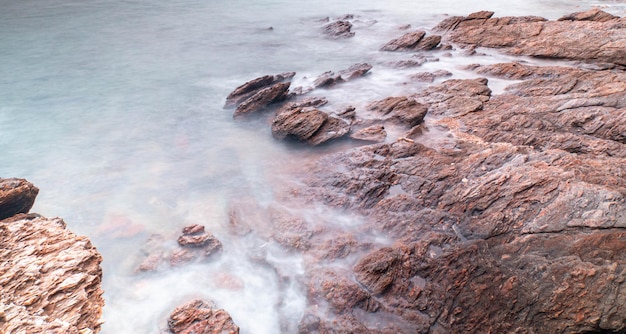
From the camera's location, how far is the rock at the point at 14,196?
6340mm

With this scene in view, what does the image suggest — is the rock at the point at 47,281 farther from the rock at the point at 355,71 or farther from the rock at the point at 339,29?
the rock at the point at 339,29

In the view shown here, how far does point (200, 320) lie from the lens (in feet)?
18.3

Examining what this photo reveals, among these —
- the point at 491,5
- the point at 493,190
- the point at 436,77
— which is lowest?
the point at 491,5

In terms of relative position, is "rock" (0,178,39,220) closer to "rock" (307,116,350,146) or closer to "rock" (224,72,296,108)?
"rock" (307,116,350,146)

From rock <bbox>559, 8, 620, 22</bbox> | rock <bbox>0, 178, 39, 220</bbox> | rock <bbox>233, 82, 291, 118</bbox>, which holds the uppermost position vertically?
rock <bbox>0, 178, 39, 220</bbox>

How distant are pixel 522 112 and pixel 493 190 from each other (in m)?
3.40

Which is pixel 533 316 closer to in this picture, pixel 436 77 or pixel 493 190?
pixel 493 190

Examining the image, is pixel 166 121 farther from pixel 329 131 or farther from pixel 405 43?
pixel 405 43

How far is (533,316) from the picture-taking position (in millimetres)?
5336

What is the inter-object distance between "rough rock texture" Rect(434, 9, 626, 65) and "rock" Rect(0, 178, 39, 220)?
1456 centimetres

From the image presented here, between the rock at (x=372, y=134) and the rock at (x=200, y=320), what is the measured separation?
5.33 m

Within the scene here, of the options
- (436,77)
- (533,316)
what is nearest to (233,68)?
(436,77)

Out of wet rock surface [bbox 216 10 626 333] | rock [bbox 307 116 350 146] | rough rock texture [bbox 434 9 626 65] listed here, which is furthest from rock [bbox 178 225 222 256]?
rough rock texture [bbox 434 9 626 65]

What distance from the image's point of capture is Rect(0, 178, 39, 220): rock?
6.34m
